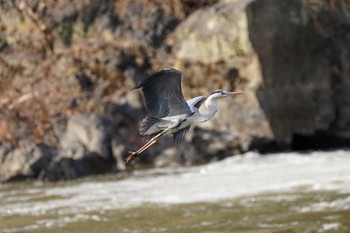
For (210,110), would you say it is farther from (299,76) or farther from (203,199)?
(299,76)

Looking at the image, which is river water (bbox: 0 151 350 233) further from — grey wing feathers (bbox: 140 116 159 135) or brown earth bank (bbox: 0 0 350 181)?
grey wing feathers (bbox: 140 116 159 135)

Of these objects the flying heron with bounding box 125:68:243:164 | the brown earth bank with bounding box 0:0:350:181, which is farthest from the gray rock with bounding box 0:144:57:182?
the flying heron with bounding box 125:68:243:164

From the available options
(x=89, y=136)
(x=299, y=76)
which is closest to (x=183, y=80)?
(x=299, y=76)

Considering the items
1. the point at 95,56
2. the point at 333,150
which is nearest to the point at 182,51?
the point at 95,56

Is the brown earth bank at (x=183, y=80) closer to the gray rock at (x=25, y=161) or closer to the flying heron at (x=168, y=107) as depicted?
the gray rock at (x=25, y=161)

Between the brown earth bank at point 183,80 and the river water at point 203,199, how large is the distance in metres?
0.61

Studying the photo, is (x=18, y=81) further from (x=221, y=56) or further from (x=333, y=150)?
(x=333, y=150)

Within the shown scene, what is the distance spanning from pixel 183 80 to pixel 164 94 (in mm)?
8261

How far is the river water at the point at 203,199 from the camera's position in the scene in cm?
832

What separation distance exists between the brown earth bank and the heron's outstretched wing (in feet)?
22.3

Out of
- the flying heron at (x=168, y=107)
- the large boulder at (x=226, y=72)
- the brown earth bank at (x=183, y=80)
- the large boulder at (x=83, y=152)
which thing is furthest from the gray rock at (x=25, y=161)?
the flying heron at (x=168, y=107)

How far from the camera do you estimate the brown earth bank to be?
13172 millimetres

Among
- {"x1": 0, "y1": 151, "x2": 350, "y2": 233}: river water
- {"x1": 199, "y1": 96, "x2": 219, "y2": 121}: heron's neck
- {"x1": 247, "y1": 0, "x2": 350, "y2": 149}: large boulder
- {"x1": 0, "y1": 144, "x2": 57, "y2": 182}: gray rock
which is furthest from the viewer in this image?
{"x1": 247, "y1": 0, "x2": 350, "y2": 149}: large boulder

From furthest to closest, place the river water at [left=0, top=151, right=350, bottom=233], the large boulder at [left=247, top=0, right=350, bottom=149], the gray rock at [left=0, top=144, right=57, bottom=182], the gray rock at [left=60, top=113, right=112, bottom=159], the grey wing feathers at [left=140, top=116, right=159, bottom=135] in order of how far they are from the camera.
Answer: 1. the large boulder at [left=247, top=0, right=350, bottom=149]
2. the gray rock at [left=60, top=113, right=112, bottom=159]
3. the gray rock at [left=0, top=144, right=57, bottom=182]
4. the river water at [left=0, top=151, right=350, bottom=233]
5. the grey wing feathers at [left=140, top=116, right=159, bottom=135]
